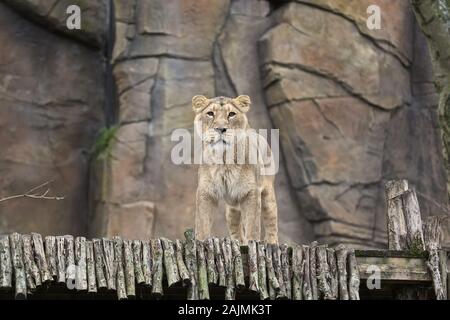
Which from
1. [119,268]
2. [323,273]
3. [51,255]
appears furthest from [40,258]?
[323,273]

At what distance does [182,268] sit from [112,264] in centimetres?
53

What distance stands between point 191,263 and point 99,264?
692 mm

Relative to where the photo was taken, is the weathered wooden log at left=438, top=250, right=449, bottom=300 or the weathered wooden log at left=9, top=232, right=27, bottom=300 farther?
the weathered wooden log at left=438, top=250, right=449, bottom=300

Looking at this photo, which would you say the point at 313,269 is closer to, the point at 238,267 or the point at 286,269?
the point at 286,269

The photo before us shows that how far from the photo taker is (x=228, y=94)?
15094 millimetres

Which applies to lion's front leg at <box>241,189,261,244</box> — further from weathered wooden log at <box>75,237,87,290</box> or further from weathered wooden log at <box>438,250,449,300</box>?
weathered wooden log at <box>75,237,87,290</box>

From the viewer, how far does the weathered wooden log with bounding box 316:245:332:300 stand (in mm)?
8461

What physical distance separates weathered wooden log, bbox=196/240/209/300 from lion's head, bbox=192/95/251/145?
86.9 inches

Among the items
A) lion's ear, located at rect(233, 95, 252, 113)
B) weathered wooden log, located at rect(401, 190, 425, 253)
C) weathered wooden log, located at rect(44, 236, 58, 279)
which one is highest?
lion's ear, located at rect(233, 95, 252, 113)

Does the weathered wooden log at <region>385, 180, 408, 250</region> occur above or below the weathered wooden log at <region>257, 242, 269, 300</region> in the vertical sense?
above

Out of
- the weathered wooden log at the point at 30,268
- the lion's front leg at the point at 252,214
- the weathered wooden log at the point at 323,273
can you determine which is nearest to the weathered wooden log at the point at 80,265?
the weathered wooden log at the point at 30,268

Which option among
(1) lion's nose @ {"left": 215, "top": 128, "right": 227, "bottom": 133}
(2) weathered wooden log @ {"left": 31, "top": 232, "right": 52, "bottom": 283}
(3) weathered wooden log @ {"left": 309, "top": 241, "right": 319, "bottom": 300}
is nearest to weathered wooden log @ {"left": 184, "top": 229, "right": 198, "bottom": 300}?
(3) weathered wooden log @ {"left": 309, "top": 241, "right": 319, "bottom": 300}
